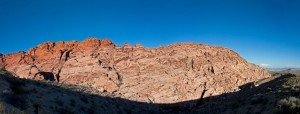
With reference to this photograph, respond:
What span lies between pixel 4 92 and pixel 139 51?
57.6 meters

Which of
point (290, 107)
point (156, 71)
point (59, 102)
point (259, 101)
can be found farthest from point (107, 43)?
point (290, 107)

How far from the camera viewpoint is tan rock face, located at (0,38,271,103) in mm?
67500

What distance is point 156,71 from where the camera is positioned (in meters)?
72.9

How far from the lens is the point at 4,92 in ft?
80.0

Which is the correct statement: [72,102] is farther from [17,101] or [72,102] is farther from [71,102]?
[17,101]

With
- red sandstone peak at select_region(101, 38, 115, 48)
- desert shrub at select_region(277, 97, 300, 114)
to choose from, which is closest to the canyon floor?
desert shrub at select_region(277, 97, 300, 114)

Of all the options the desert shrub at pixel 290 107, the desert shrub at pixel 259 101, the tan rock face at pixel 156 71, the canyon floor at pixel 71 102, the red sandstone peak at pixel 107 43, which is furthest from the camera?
the red sandstone peak at pixel 107 43

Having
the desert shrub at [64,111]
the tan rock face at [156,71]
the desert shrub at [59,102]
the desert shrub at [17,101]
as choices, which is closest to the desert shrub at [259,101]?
the desert shrub at [64,111]

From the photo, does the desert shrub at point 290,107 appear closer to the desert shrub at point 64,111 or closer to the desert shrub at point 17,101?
the desert shrub at point 17,101

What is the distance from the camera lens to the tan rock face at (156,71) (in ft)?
221

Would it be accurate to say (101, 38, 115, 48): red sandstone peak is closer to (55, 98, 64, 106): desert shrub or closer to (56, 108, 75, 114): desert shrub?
(55, 98, 64, 106): desert shrub

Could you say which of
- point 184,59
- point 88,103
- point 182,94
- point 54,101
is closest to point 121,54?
point 184,59

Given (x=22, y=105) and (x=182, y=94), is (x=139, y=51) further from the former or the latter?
(x=22, y=105)

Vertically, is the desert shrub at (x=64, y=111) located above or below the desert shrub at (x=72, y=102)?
below
